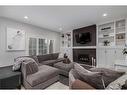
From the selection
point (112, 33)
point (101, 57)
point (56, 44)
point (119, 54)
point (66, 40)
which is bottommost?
point (101, 57)

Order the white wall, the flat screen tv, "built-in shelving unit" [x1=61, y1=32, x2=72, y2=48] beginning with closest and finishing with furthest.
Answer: the white wall, the flat screen tv, "built-in shelving unit" [x1=61, y1=32, x2=72, y2=48]

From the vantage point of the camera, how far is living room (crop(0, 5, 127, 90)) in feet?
7.37

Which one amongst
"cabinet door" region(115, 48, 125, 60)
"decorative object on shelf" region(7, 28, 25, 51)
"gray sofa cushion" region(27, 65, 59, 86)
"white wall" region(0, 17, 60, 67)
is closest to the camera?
"gray sofa cushion" region(27, 65, 59, 86)

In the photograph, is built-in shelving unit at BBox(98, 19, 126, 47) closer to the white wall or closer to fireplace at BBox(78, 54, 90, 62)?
fireplace at BBox(78, 54, 90, 62)

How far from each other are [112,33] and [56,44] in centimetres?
390

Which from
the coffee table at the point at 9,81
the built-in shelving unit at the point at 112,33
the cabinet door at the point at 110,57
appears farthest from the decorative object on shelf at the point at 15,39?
the cabinet door at the point at 110,57

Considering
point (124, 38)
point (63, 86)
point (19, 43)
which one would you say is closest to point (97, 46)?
point (124, 38)

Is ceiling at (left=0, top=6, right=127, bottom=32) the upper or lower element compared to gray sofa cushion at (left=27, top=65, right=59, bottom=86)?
upper

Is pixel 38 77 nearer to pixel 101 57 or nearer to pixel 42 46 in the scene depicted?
pixel 42 46

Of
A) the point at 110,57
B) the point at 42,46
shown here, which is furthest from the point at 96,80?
the point at 42,46

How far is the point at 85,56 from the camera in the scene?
537 centimetres

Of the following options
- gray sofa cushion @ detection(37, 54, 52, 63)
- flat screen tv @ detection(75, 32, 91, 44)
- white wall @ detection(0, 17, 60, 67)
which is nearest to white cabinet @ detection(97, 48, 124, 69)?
flat screen tv @ detection(75, 32, 91, 44)
